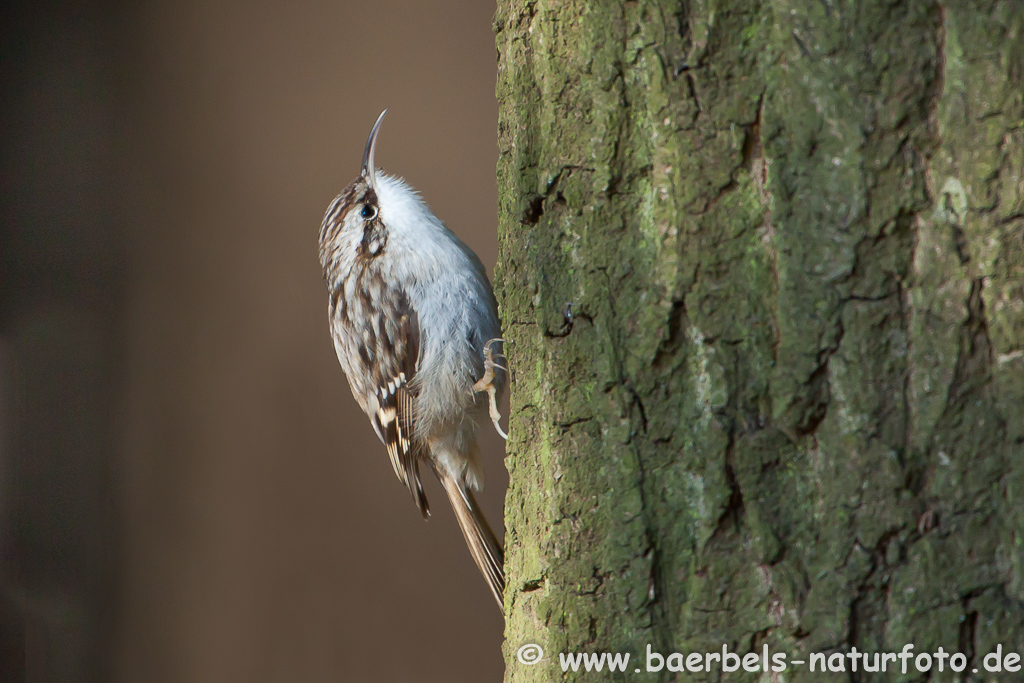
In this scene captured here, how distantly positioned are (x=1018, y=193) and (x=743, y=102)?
0.24 m

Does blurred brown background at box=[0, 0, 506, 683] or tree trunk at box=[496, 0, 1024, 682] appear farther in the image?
blurred brown background at box=[0, 0, 506, 683]

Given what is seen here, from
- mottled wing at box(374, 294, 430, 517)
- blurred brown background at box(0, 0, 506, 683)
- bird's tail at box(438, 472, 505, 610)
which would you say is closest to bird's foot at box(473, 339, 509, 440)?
mottled wing at box(374, 294, 430, 517)

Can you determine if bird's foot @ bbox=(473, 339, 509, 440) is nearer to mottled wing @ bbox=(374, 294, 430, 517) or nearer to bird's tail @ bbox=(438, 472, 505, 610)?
mottled wing @ bbox=(374, 294, 430, 517)

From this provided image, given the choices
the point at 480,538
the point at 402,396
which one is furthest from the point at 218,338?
the point at 480,538

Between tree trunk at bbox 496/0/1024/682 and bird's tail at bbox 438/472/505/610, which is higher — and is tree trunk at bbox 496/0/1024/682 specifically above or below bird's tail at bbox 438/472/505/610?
above

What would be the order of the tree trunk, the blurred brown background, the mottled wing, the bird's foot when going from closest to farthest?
the tree trunk, the bird's foot, the mottled wing, the blurred brown background

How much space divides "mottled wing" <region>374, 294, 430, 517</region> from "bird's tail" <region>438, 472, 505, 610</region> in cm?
10

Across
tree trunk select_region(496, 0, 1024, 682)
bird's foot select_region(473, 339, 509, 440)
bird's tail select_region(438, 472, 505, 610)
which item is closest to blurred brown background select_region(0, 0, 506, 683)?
bird's tail select_region(438, 472, 505, 610)

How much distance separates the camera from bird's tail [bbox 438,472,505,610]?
1.69m

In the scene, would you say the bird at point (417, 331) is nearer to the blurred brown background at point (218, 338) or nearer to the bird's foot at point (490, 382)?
the bird's foot at point (490, 382)

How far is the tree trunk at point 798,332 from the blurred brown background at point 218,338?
56.1 inches

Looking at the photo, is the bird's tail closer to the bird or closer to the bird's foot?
the bird

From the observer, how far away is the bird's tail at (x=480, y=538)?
5.56 feet

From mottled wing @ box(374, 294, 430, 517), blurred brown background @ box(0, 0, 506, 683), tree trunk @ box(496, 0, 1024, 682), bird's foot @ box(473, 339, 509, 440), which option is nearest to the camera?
tree trunk @ box(496, 0, 1024, 682)
